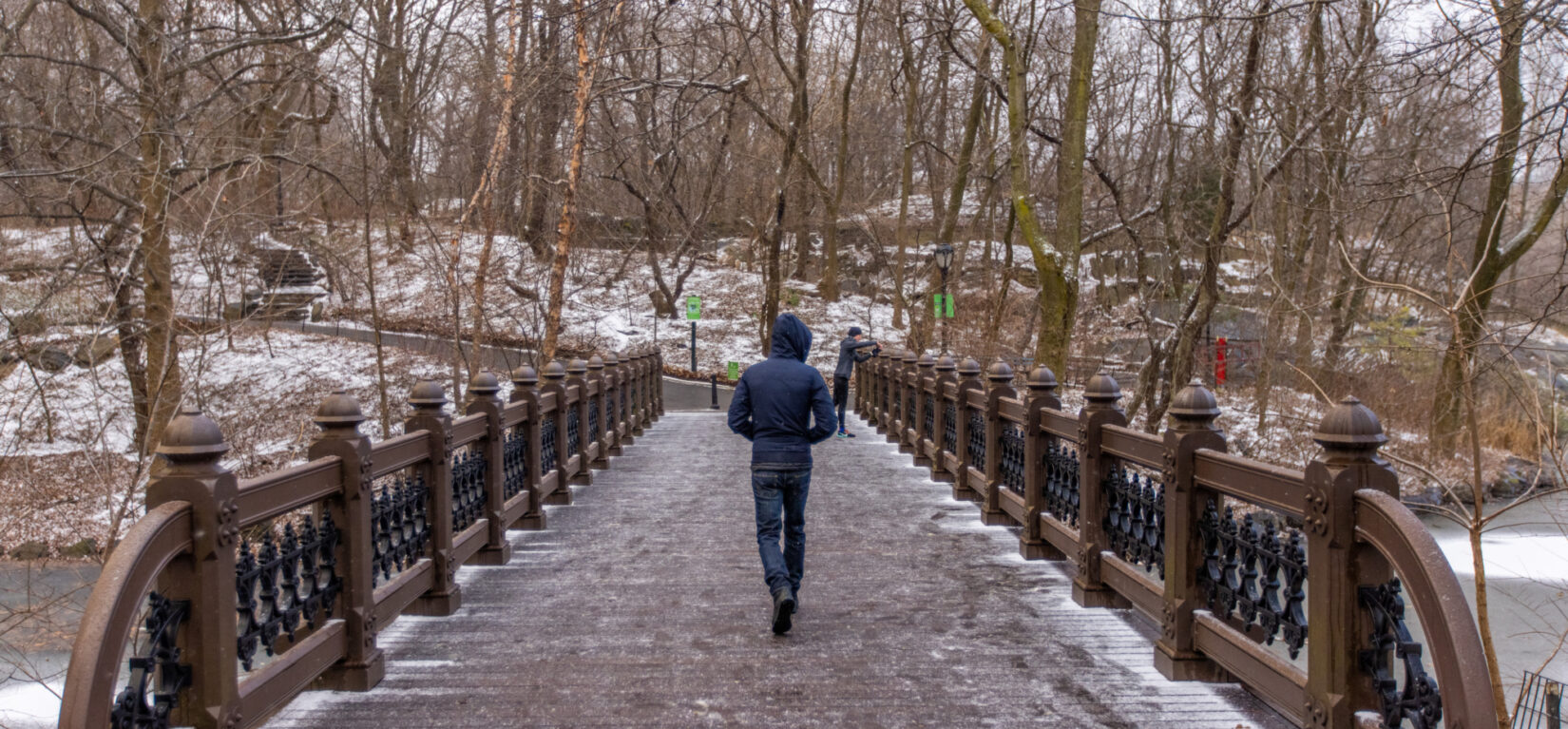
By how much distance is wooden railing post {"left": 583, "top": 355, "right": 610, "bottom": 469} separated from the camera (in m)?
12.4

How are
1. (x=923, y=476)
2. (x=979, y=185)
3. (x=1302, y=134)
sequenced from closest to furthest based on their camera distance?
(x=923, y=476)
(x=1302, y=134)
(x=979, y=185)

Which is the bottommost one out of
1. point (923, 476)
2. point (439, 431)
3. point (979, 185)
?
point (923, 476)

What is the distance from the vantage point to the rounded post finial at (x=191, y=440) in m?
3.57

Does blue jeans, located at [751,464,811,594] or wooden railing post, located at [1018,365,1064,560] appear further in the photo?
wooden railing post, located at [1018,365,1064,560]

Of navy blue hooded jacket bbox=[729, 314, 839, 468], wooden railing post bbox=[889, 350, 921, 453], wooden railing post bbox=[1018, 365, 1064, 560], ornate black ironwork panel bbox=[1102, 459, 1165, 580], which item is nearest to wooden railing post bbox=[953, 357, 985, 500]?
wooden railing post bbox=[1018, 365, 1064, 560]

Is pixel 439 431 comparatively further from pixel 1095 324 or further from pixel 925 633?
pixel 1095 324

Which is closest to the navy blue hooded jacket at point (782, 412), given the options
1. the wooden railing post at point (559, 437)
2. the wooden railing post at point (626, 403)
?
the wooden railing post at point (559, 437)

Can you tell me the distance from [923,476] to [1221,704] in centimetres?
706

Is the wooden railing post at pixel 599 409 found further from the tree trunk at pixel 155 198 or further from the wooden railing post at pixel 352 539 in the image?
the wooden railing post at pixel 352 539

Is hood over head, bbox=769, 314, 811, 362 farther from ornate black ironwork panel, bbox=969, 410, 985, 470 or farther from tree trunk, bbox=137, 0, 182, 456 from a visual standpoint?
tree trunk, bbox=137, 0, 182, 456

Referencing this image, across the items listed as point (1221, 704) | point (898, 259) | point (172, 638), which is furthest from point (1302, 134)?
point (898, 259)

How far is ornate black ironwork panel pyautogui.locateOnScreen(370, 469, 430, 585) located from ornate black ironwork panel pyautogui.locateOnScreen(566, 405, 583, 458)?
469cm

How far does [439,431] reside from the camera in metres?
6.01

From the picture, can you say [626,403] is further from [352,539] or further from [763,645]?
[352,539]
